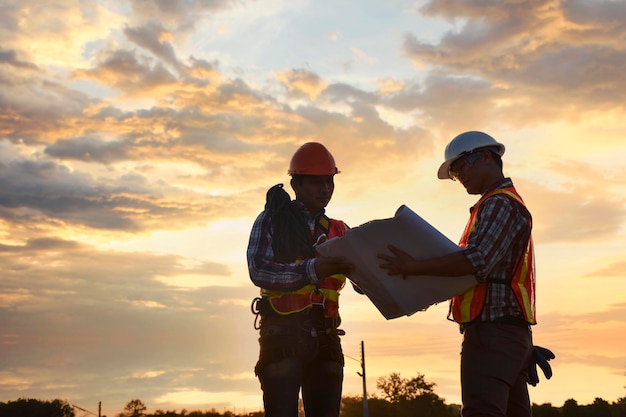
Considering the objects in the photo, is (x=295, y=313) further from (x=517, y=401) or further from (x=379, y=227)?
(x=517, y=401)

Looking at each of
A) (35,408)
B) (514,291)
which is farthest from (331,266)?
(35,408)

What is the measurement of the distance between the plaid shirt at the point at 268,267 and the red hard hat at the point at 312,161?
21.8 inches

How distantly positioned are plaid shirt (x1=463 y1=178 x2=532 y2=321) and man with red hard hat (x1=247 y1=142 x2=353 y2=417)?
3.71 ft

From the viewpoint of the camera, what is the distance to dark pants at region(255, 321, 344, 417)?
646 centimetres

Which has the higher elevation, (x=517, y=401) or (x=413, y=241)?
(x=413, y=241)

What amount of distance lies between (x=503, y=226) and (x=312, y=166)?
77.5 inches

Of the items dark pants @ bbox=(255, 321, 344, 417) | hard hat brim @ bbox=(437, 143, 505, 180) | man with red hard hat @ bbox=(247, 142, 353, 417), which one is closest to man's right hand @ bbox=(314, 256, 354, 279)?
man with red hard hat @ bbox=(247, 142, 353, 417)

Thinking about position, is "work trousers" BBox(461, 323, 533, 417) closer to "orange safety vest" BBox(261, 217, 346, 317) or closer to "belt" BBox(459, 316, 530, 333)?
"belt" BBox(459, 316, 530, 333)

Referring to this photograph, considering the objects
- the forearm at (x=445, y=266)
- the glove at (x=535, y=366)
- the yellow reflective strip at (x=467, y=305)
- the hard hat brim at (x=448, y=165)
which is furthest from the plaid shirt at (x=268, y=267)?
the glove at (x=535, y=366)

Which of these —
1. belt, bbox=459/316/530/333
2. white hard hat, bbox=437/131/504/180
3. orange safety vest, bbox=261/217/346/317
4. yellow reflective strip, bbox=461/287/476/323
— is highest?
white hard hat, bbox=437/131/504/180

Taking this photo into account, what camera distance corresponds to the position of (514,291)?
19.8 feet

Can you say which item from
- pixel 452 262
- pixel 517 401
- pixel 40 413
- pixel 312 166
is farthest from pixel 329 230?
pixel 40 413

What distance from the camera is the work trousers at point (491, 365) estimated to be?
19.2 ft

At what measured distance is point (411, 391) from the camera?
8512 centimetres
